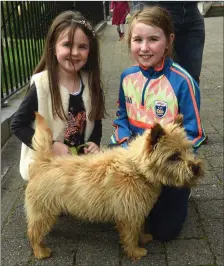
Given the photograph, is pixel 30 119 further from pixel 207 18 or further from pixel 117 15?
pixel 207 18

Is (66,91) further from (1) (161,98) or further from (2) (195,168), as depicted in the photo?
(2) (195,168)

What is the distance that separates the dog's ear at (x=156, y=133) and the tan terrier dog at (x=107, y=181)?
0.30ft

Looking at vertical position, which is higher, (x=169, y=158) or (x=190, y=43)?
(x=190, y=43)

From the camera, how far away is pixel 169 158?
8.55ft

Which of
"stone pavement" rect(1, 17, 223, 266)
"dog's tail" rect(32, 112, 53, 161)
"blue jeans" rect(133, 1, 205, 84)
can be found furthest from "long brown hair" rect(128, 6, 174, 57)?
"stone pavement" rect(1, 17, 223, 266)

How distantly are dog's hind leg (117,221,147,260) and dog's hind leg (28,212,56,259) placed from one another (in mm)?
567

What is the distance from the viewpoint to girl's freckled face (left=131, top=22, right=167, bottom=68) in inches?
120

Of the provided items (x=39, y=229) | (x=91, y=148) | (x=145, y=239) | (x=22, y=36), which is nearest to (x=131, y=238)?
(x=145, y=239)

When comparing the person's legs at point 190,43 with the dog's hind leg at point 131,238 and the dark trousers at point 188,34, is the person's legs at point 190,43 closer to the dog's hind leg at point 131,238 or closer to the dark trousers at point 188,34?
the dark trousers at point 188,34

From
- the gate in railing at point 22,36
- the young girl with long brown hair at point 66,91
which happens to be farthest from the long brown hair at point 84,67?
the gate in railing at point 22,36

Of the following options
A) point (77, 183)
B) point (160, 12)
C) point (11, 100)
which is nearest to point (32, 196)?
point (77, 183)

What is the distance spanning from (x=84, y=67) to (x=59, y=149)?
0.87 metres

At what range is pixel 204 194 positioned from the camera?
12.7 feet

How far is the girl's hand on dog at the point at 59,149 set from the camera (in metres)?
3.17
